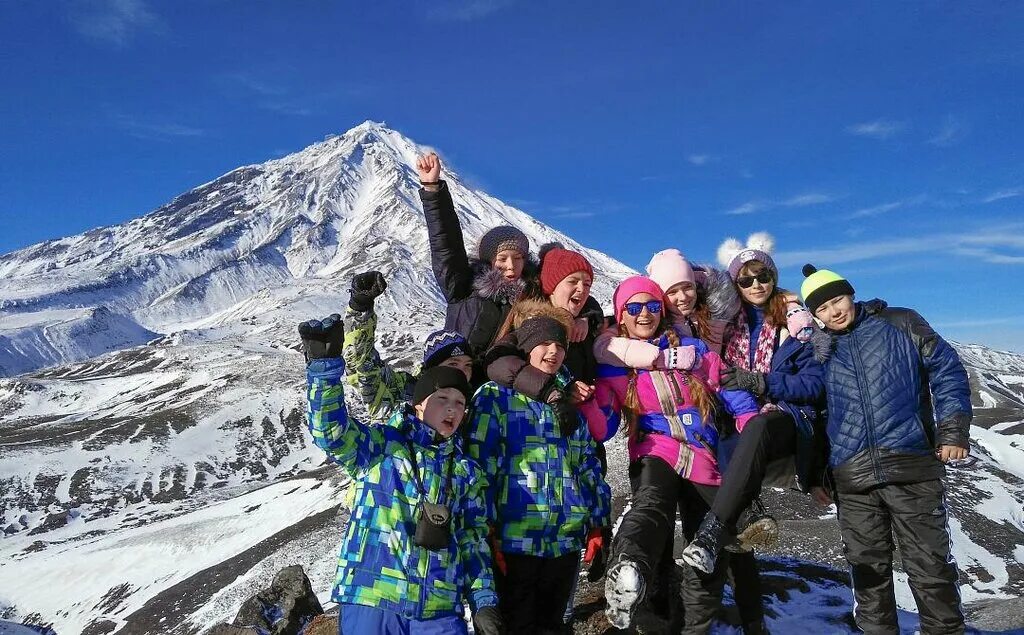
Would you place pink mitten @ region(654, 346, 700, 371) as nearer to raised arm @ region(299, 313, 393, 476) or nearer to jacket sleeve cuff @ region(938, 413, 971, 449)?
jacket sleeve cuff @ region(938, 413, 971, 449)

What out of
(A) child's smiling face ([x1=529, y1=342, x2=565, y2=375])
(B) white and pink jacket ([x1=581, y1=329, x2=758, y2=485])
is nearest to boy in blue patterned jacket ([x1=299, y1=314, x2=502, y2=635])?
(A) child's smiling face ([x1=529, y1=342, x2=565, y2=375])

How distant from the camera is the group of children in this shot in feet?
15.0

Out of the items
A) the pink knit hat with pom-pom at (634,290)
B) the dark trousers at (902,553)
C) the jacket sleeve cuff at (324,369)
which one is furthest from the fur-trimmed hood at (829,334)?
the jacket sleeve cuff at (324,369)

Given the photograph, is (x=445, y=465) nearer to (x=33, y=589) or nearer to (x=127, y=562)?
(x=127, y=562)

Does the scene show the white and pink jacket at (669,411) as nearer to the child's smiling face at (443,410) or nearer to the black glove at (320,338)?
the child's smiling face at (443,410)

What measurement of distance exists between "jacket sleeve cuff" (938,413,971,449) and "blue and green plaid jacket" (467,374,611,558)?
127 inches

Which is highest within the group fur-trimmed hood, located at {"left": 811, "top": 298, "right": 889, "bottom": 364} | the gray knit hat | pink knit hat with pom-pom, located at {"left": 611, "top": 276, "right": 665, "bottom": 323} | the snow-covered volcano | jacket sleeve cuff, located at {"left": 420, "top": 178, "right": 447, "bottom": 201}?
jacket sleeve cuff, located at {"left": 420, "top": 178, "right": 447, "bottom": 201}

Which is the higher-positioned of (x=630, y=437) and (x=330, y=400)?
(x=330, y=400)

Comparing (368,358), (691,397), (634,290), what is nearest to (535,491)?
(691,397)

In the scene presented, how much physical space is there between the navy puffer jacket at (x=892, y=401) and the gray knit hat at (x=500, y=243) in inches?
132

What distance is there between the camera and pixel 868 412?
18.7 feet

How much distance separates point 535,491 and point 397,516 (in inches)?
48.8

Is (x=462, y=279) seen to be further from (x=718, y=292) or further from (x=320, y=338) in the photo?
(x=718, y=292)

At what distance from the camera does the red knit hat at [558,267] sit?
6.22 m
